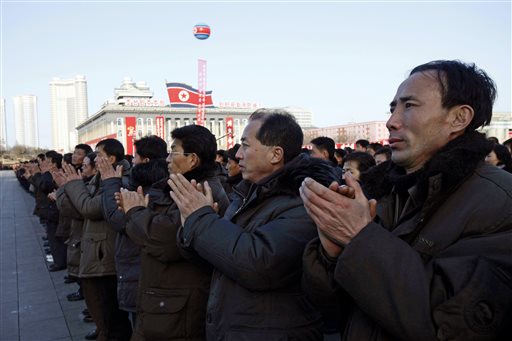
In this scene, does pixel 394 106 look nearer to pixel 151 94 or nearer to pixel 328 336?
pixel 328 336

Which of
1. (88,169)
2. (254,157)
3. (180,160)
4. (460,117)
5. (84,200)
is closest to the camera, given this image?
(460,117)

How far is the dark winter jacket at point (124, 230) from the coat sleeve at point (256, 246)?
4.91ft

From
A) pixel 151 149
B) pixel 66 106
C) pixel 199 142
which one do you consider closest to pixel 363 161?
pixel 151 149

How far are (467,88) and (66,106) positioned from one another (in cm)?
16497

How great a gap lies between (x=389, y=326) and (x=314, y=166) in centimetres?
109

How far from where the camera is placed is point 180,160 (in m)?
3.04

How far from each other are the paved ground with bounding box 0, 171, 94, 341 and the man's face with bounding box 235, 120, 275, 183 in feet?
11.7

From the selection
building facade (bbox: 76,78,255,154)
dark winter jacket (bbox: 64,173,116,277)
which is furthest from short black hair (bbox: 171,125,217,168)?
building facade (bbox: 76,78,255,154)

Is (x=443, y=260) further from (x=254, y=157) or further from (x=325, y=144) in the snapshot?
(x=325, y=144)

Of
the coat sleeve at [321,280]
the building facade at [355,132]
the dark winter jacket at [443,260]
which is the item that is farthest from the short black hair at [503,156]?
the building facade at [355,132]

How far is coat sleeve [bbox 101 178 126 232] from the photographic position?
342cm

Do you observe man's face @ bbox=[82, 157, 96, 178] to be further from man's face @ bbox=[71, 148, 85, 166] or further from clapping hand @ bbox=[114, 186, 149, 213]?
clapping hand @ bbox=[114, 186, 149, 213]

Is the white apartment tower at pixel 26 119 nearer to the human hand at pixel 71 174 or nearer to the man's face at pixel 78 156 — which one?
the man's face at pixel 78 156

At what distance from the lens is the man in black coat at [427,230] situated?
1220mm
